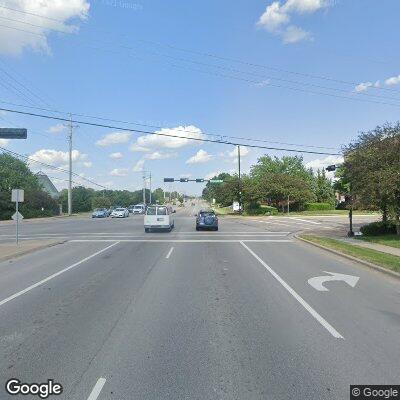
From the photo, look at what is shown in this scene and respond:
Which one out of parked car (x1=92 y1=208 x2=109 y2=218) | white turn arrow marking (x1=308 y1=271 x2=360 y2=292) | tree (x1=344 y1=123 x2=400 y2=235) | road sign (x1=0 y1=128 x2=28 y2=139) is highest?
road sign (x1=0 y1=128 x2=28 y2=139)

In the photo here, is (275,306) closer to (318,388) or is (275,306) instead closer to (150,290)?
(150,290)

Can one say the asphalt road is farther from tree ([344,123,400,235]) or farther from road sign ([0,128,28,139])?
road sign ([0,128,28,139])

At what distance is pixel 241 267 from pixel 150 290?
4381 mm

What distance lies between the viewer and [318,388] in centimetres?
461

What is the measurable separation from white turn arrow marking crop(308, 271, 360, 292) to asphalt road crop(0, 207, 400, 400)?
0.22 metres

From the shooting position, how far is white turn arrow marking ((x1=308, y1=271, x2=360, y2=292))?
408 inches

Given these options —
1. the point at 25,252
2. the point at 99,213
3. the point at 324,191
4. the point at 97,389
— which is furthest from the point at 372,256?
the point at 324,191

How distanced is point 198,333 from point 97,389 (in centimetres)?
217

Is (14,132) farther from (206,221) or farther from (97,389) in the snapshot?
(97,389)

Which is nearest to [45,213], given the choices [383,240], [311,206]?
[311,206]

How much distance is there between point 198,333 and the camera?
6.49 m

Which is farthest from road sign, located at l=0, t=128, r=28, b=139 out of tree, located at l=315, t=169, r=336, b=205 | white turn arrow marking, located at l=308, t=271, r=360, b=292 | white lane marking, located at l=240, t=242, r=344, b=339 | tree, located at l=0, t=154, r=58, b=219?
tree, located at l=315, t=169, r=336, b=205

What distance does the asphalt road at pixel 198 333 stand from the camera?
477cm

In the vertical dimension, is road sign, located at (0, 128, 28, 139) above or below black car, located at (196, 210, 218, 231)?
above
